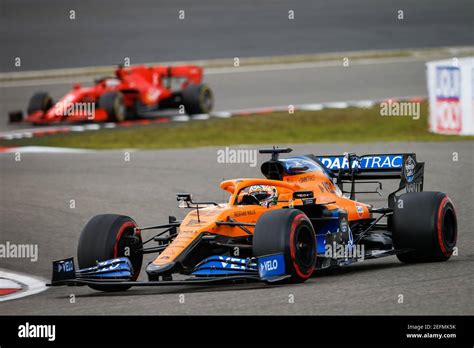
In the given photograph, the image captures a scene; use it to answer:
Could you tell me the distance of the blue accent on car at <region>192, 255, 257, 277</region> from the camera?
355 inches

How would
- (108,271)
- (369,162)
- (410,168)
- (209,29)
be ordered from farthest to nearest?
1. (209,29)
2. (369,162)
3. (410,168)
4. (108,271)

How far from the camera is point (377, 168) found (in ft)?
36.5

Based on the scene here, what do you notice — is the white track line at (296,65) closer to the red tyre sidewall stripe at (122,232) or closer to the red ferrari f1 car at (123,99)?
the red ferrari f1 car at (123,99)

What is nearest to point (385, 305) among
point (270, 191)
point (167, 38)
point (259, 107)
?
point (270, 191)

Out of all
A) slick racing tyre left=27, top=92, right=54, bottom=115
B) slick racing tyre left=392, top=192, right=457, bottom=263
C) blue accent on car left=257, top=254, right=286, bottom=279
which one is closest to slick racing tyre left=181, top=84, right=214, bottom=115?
slick racing tyre left=27, top=92, right=54, bottom=115

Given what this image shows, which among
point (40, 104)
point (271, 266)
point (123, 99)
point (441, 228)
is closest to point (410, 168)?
point (441, 228)

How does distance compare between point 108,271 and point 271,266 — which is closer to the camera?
point 271,266

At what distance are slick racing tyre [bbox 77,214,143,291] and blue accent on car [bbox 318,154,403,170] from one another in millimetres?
2531

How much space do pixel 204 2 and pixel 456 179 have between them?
21766mm

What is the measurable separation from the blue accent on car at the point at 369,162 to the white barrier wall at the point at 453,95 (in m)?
9.49

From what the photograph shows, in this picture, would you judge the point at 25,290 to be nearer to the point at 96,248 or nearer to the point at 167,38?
the point at 96,248

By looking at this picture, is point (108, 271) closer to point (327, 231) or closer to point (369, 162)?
point (327, 231)

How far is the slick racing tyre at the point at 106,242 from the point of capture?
950cm

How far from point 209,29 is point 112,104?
10.3m
